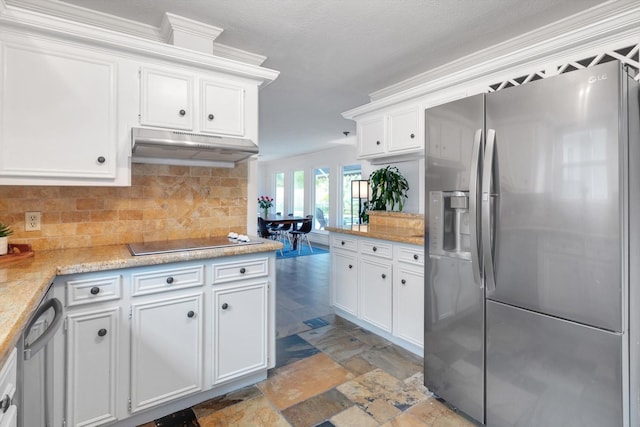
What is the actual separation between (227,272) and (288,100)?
9.30 feet

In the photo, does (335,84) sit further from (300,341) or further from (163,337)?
(163,337)

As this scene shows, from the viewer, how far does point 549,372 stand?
151 cm

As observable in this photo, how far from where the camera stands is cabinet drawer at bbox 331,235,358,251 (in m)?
3.18

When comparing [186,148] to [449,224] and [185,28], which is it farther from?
[449,224]

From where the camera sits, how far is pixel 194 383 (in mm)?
1935

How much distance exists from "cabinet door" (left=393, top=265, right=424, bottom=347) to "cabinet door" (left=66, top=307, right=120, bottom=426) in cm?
200

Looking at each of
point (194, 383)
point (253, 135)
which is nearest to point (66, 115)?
point (253, 135)

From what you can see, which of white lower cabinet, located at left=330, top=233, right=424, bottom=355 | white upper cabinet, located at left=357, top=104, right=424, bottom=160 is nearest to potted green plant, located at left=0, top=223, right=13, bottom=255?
white lower cabinet, located at left=330, top=233, right=424, bottom=355

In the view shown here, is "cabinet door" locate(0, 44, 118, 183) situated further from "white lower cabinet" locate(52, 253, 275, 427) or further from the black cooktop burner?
"white lower cabinet" locate(52, 253, 275, 427)

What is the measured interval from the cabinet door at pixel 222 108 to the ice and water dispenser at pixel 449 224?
1.43m

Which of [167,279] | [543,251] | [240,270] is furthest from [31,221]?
[543,251]

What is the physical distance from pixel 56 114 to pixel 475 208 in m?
2.34

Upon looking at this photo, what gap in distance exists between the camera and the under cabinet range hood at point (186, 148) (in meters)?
1.91

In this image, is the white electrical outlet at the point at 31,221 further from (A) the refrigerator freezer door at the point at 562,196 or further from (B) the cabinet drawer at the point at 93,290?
(A) the refrigerator freezer door at the point at 562,196
